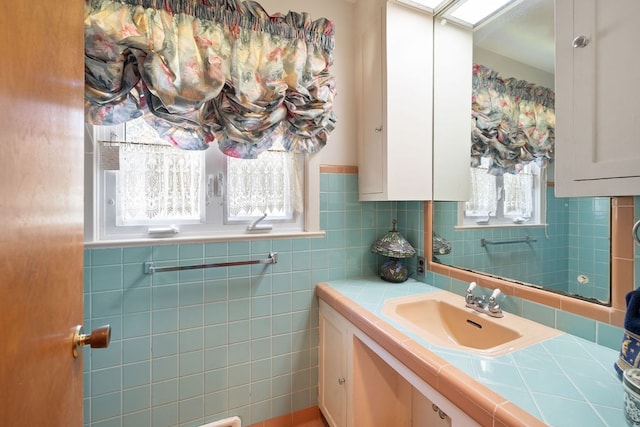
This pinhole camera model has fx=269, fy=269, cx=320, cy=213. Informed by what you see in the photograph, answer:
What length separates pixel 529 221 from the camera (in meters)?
1.18

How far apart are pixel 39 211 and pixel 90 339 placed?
351mm

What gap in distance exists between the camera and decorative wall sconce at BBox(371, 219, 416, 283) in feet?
5.21

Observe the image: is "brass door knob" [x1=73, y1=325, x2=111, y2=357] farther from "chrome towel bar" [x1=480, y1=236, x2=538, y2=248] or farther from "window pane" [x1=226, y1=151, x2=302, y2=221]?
"chrome towel bar" [x1=480, y1=236, x2=538, y2=248]

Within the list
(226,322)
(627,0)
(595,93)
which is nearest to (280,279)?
(226,322)

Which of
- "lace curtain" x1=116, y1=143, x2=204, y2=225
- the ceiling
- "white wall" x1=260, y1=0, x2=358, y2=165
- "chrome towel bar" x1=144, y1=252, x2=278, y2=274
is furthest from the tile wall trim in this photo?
the ceiling

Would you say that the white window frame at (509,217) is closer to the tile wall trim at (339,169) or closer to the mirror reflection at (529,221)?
the mirror reflection at (529,221)

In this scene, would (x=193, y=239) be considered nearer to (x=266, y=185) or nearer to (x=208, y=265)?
(x=208, y=265)

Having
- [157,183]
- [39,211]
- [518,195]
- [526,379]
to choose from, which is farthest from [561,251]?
[157,183]

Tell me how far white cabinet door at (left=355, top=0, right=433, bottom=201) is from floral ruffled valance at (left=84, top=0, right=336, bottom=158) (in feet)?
0.84

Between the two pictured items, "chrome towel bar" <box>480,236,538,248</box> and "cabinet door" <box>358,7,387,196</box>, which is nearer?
"chrome towel bar" <box>480,236,538,248</box>

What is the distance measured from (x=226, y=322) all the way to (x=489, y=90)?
1.81 m

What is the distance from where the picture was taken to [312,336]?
165 cm

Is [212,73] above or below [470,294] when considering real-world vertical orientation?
above

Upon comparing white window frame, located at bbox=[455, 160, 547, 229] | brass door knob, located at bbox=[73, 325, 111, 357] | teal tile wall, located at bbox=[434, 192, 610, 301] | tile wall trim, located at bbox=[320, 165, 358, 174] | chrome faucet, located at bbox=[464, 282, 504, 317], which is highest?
tile wall trim, located at bbox=[320, 165, 358, 174]
